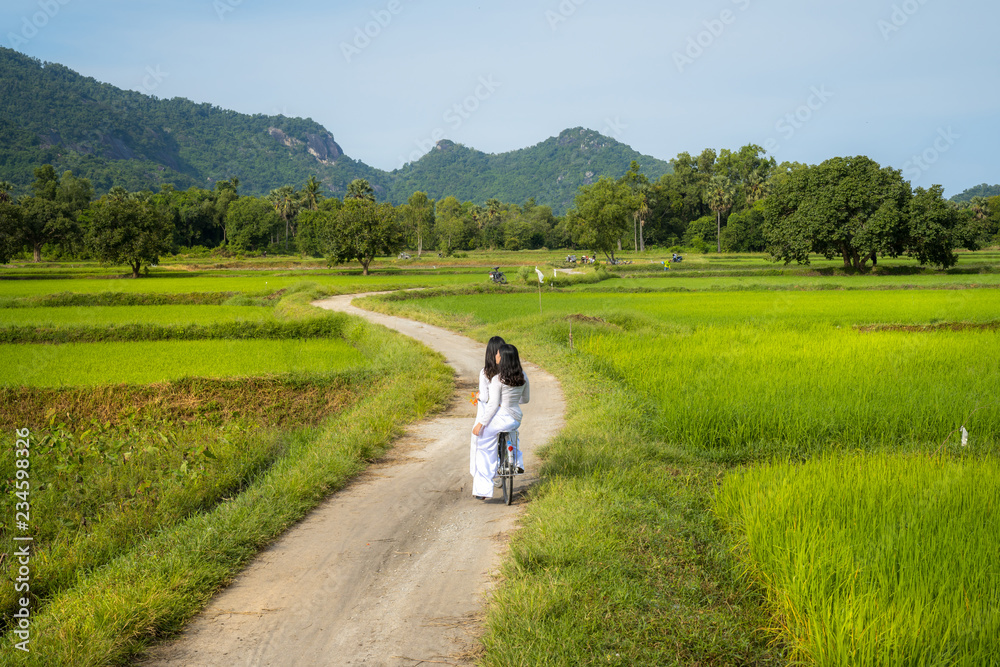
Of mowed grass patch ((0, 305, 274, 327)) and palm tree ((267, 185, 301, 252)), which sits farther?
palm tree ((267, 185, 301, 252))

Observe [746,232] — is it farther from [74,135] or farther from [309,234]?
[74,135]

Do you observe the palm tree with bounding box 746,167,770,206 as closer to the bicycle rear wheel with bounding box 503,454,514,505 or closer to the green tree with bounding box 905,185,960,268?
the green tree with bounding box 905,185,960,268

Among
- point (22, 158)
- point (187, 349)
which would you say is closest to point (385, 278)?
point (187, 349)

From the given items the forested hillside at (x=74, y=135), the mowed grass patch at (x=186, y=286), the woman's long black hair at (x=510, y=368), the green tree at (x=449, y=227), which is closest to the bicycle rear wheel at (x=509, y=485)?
the woman's long black hair at (x=510, y=368)

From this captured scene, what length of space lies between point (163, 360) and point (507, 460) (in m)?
13.2

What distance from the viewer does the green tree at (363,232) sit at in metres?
50.2

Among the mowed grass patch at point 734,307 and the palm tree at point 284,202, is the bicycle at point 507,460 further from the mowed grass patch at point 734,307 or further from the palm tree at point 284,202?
the palm tree at point 284,202

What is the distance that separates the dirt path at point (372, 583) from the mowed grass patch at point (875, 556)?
6.24 feet

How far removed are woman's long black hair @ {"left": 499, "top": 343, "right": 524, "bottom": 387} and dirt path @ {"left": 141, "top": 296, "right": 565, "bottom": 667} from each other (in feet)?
4.07

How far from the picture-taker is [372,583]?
4652 millimetres

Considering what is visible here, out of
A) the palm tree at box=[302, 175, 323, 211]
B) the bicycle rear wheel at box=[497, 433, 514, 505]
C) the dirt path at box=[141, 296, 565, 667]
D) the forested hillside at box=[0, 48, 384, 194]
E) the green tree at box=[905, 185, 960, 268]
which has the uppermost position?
the forested hillside at box=[0, 48, 384, 194]

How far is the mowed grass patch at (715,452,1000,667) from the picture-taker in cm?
325

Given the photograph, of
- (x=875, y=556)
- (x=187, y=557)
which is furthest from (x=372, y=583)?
(x=875, y=556)

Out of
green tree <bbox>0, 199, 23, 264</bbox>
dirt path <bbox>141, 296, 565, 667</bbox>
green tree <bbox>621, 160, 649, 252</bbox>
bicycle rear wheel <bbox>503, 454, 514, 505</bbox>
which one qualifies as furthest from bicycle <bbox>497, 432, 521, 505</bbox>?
green tree <bbox>621, 160, 649, 252</bbox>
